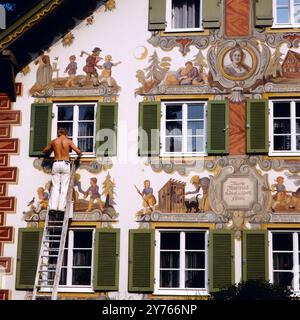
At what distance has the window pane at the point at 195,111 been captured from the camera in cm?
2130

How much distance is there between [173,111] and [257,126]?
7.10 feet

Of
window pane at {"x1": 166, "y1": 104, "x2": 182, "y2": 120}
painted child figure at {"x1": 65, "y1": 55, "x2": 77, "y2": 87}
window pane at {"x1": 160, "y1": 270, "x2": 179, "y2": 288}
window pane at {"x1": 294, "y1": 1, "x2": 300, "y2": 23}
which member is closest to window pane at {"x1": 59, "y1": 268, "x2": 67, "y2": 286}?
window pane at {"x1": 160, "y1": 270, "x2": 179, "y2": 288}

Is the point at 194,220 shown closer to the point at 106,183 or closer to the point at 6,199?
the point at 106,183

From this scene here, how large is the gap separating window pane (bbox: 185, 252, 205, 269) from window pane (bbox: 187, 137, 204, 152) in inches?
102

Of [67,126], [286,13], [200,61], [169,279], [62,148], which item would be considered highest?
[286,13]

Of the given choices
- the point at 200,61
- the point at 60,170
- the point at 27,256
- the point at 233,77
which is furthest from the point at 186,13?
the point at 27,256

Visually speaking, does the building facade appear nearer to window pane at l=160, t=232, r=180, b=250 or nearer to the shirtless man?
window pane at l=160, t=232, r=180, b=250

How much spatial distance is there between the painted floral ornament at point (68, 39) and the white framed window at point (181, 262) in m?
5.39

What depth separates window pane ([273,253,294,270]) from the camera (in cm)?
2025

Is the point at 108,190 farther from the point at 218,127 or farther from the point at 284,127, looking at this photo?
the point at 284,127

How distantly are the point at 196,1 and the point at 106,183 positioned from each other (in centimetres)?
536

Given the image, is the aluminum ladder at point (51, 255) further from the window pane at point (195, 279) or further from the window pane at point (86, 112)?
the window pane at point (195, 279)

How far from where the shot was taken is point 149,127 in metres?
21.1
